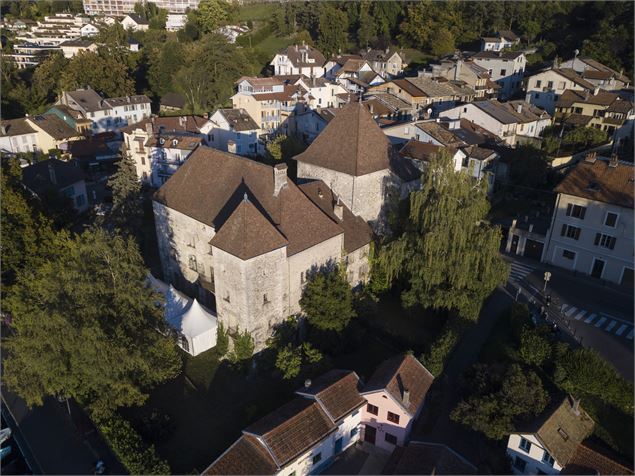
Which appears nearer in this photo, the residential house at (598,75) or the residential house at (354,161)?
the residential house at (354,161)

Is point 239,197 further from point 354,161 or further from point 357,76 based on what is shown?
point 357,76

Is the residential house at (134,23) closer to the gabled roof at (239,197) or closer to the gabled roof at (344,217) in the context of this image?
the gabled roof at (239,197)

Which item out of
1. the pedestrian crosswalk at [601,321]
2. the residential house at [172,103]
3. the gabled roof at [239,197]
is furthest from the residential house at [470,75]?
the gabled roof at [239,197]

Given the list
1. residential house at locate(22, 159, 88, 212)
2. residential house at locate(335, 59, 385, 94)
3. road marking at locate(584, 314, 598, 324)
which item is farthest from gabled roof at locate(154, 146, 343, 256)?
residential house at locate(335, 59, 385, 94)

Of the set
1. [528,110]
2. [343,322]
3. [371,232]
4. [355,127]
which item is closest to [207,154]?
[355,127]

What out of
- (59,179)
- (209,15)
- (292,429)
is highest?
(209,15)

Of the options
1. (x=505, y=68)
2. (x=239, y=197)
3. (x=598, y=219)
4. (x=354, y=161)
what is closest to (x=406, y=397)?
(x=239, y=197)
